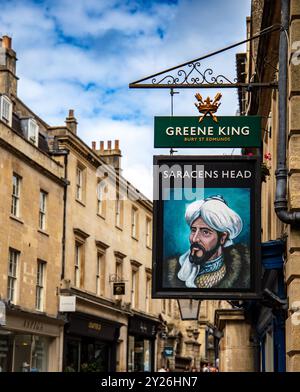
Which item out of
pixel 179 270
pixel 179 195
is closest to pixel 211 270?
pixel 179 270

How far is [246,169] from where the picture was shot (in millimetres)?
10094

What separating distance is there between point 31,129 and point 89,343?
10772 millimetres

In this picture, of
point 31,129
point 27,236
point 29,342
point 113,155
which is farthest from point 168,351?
point 31,129

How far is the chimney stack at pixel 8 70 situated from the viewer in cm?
3306

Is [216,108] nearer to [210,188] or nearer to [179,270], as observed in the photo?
[210,188]

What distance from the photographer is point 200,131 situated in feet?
33.3

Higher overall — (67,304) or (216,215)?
(67,304)

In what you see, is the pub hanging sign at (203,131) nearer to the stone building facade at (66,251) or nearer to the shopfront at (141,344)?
the stone building facade at (66,251)

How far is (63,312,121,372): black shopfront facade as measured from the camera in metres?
33.8

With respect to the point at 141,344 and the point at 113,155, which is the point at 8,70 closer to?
the point at 113,155

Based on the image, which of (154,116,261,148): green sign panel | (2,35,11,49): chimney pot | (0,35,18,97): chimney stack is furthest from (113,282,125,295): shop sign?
(154,116,261,148): green sign panel

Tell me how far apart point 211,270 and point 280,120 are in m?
2.03

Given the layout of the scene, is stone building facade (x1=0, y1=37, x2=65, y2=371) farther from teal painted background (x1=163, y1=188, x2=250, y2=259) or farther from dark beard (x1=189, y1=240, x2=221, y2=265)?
dark beard (x1=189, y1=240, x2=221, y2=265)

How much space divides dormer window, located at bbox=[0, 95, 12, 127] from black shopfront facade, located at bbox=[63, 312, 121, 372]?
8839mm
